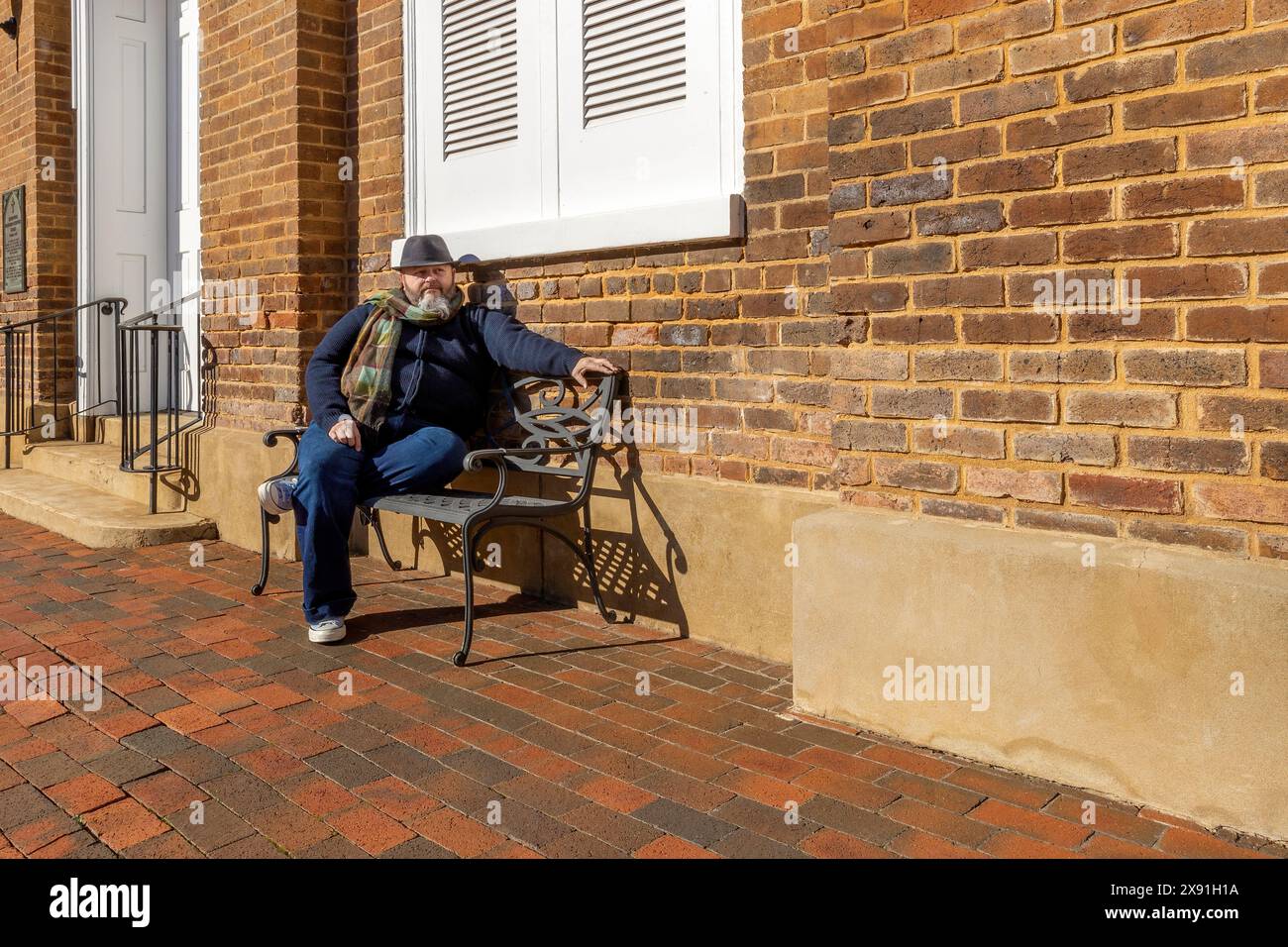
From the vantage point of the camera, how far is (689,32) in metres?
4.22

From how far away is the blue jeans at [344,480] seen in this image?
14.1 feet

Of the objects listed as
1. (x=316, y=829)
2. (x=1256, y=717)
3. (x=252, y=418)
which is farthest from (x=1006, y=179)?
(x=252, y=418)

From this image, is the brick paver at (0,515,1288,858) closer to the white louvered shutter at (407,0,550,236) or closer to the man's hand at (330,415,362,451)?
the man's hand at (330,415,362,451)

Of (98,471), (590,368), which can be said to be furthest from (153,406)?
(590,368)

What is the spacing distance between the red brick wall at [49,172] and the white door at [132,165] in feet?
0.79

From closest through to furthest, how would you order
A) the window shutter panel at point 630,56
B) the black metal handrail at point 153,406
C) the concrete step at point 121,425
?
the window shutter panel at point 630,56 → the black metal handrail at point 153,406 → the concrete step at point 121,425

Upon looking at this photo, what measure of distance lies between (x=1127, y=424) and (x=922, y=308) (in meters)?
0.66

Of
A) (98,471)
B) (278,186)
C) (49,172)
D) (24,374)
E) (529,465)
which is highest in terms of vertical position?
(49,172)

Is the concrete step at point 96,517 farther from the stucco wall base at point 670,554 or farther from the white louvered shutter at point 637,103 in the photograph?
the white louvered shutter at point 637,103

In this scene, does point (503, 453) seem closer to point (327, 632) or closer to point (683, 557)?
point (683, 557)

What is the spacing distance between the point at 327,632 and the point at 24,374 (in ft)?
19.6

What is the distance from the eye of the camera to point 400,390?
15.8ft

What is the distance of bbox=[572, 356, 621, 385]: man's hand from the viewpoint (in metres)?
4.36

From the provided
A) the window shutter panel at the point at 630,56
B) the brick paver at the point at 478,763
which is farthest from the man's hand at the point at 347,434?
the window shutter panel at the point at 630,56
